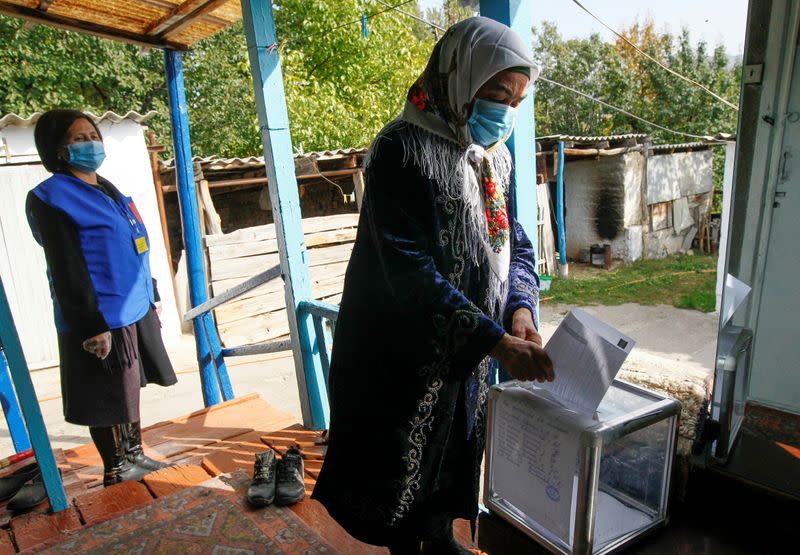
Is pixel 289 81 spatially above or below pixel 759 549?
above

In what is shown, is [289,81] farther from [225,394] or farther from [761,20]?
[761,20]

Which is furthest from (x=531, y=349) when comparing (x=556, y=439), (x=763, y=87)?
(x=763, y=87)

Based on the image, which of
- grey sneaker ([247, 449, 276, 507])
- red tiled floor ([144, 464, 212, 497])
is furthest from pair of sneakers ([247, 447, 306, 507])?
red tiled floor ([144, 464, 212, 497])

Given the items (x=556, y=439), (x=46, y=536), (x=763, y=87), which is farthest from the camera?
(x=763, y=87)

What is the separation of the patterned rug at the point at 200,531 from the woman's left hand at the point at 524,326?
111 centimetres

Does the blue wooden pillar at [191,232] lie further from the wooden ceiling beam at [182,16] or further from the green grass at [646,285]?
the green grass at [646,285]

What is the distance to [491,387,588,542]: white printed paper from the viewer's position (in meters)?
1.14

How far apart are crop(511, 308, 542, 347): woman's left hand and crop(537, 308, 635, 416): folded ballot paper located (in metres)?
0.24

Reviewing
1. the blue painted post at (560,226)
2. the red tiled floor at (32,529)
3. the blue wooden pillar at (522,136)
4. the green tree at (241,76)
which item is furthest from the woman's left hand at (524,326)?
the blue painted post at (560,226)

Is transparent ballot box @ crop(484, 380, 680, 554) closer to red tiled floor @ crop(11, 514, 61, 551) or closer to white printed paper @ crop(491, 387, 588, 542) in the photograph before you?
white printed paper @ crop(491, 387, 588, 542)

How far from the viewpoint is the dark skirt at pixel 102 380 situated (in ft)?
7.93

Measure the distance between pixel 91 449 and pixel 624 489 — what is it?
3150 millimetres

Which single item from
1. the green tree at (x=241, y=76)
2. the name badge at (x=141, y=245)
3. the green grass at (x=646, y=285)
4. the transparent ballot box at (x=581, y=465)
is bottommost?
the green grass at (x=646, y=285)

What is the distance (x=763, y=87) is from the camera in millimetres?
2541
